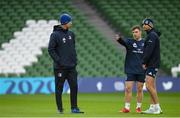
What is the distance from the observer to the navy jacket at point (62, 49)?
1584 centimetres

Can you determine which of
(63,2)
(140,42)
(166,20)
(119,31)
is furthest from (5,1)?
(140,42)

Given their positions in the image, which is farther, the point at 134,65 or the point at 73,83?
the point at 134,65

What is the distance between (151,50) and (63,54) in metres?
2.01

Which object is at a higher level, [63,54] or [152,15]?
[152,15]

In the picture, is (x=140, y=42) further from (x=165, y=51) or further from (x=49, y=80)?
(x=165, y=51)

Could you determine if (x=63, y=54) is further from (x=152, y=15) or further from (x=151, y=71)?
(x=152, y=15)

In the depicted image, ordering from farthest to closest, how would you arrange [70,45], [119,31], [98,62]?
[119,31]
[98,62]
[70,45]

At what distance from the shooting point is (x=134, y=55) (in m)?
16.8

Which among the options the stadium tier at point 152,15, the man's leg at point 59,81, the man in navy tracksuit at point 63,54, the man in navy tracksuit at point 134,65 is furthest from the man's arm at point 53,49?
the stadium tier at point 152,15

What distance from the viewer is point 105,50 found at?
30.6 m

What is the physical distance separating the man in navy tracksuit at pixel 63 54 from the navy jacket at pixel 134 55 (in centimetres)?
143

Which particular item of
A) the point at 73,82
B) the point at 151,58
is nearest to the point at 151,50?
the point at 151,58

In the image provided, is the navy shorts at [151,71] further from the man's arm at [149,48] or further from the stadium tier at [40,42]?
the stadium tier at [40,42]

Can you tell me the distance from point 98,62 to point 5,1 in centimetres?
611
